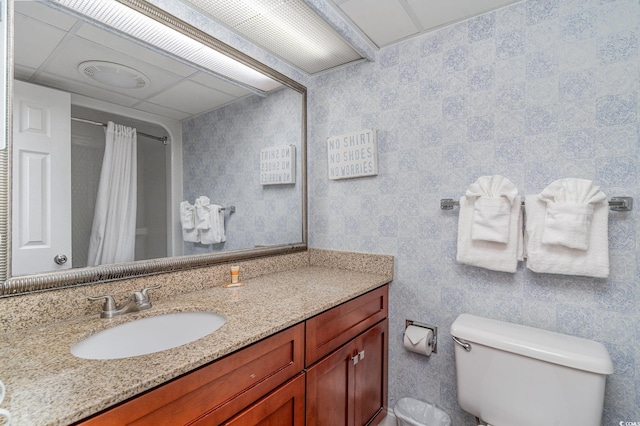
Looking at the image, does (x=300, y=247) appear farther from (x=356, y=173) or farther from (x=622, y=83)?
(x=622, y=83)

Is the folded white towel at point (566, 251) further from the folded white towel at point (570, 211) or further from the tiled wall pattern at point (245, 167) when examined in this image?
the tiled wall pattern at point (245, 167)

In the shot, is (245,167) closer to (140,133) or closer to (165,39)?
(140,133)

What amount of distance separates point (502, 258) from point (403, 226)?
50 cm

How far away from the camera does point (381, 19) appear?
1484 millimetres

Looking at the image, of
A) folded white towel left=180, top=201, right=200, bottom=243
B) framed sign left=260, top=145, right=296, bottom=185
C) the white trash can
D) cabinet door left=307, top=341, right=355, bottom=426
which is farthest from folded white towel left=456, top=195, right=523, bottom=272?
folded white towel left=180, top=201, right=200, bottom=243

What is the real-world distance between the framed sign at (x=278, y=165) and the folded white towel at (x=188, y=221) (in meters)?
0.46

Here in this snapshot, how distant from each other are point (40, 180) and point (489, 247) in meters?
1.74

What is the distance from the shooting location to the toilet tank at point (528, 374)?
3.40 feet

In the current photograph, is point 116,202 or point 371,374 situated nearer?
point 116,202

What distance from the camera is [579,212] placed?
1.12 m

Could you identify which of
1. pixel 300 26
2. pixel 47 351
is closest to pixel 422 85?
pixel 300 26

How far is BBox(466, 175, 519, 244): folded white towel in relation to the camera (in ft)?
4.22

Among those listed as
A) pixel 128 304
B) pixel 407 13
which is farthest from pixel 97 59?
pixel 407 13

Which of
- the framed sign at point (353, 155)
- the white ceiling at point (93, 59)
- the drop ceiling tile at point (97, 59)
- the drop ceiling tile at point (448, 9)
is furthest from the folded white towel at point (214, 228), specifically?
the drop ceiling tile at point (448, 9)
